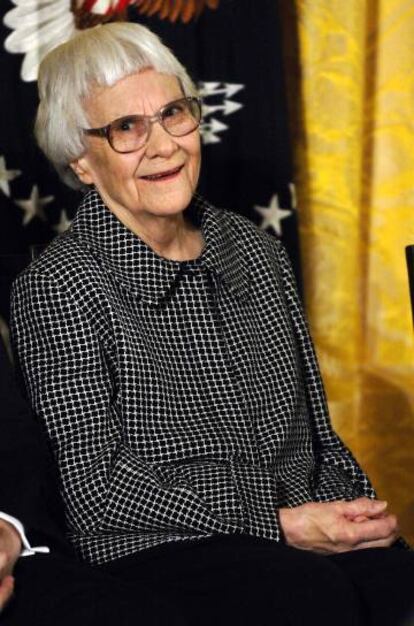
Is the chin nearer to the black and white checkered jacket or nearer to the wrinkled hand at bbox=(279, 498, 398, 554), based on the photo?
the black and white checkered jacket

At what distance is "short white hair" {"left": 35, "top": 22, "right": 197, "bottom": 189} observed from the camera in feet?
6.91

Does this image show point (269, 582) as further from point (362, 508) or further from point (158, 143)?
point (158, 143)

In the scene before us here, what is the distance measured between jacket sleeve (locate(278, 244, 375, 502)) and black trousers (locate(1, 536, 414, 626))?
0.29 metres

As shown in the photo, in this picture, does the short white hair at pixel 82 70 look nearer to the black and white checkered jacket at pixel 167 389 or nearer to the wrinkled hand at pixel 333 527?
the black and white checkered jacket at pixel 167 389

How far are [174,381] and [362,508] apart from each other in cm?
35

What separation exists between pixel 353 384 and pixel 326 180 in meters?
0.46

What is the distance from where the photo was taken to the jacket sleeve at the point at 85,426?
1.93 meters

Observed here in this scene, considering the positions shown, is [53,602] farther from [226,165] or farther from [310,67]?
[310,67]

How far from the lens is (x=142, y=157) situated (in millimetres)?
2139

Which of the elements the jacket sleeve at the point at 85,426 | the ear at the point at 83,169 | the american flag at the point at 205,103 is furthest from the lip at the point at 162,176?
the american flag at the point at 205,103

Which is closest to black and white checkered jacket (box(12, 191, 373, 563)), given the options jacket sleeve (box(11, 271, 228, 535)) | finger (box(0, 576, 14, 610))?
jacket sleeve (box(11, 271, 228, 535))

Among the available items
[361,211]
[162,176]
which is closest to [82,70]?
[162,176]

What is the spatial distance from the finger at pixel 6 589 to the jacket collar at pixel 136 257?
54 cm

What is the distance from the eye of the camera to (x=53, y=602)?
167cm
